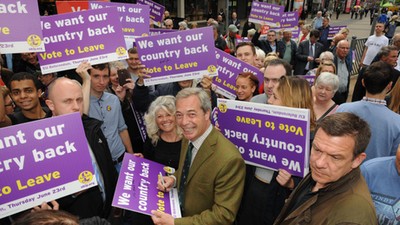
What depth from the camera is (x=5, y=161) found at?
2.03 meters

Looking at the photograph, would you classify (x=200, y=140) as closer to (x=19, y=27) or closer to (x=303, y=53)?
(x=19, y=27)

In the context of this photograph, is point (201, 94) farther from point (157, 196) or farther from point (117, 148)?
point (117, 148)

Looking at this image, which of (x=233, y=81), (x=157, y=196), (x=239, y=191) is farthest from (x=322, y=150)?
(x=233, y=81)

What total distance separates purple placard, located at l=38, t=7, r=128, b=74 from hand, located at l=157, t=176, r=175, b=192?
5.76 feet

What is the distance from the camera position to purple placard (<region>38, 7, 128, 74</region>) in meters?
3.54

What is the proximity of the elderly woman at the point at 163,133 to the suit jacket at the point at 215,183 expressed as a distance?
0.90 m

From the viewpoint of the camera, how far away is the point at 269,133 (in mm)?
2662

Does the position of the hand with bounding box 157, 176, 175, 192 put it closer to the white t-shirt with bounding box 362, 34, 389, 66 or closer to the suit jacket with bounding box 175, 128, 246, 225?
the suit jacket with bounding box 175, 128, 246, 225

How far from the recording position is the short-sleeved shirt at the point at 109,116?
11.8 ft

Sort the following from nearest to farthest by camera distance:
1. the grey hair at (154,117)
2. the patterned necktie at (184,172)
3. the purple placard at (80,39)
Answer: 1. the patterned necktie at (184,172)
2. the grey hair at (154,117)
3. the purple placard at (80,39)

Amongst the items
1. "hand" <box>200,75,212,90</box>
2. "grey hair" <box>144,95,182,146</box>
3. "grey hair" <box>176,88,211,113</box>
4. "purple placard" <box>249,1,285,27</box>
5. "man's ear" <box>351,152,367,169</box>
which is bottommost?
"grey hair" <box>144,95,182,146</box>

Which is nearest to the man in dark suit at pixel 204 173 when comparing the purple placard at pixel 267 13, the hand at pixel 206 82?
the hand at pixel 206 82

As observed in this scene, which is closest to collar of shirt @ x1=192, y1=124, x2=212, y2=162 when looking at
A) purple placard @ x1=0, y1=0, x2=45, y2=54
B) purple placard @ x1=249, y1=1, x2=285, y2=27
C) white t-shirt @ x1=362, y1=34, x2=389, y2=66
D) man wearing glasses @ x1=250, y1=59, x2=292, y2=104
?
man wearing glasses @ x1=250, y1=59, x2=292, y2=104

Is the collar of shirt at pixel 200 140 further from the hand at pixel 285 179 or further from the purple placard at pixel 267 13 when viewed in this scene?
the purple placard at pixel 267 13
